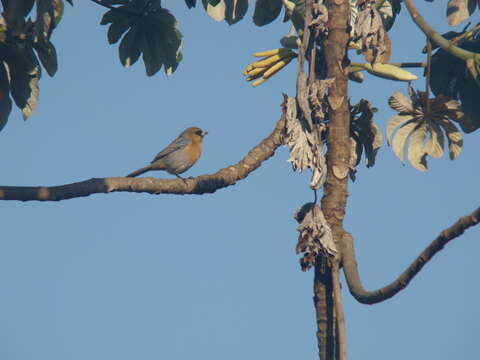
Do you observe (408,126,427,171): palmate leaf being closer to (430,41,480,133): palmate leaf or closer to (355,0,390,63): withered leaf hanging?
(355,0,390,63): withered leaf hanging

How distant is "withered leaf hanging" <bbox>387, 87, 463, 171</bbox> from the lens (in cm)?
533

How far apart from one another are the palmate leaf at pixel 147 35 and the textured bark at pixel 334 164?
2682 millimetres

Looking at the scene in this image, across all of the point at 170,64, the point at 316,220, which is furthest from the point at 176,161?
the point at 316,220

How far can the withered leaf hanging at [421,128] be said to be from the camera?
17.5 ft

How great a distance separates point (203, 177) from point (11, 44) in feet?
6.86

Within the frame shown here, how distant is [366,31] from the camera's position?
17.5 feet

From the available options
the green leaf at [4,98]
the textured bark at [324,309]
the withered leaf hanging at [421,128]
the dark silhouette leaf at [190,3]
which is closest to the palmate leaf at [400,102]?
the withered leaf hanging at [421,128]

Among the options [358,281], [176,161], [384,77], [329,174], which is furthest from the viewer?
[176,161]

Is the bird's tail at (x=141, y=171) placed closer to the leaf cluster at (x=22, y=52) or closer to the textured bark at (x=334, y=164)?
the leaf cluster at (x=22, y=52)

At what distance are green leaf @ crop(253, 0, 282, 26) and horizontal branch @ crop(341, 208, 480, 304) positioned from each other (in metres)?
3.34

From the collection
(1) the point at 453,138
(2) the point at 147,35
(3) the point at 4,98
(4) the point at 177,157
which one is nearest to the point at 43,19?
(3) the point at 4,98

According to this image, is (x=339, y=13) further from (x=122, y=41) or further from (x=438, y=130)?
(x=122, y=41)

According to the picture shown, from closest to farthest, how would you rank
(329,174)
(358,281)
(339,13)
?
(358,281) → (329,174) → (339,13)

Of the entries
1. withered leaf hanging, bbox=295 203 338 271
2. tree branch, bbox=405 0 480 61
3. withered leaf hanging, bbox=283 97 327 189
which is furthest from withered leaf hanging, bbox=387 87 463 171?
withered leaf hanging, bbox=295 203 338 271
